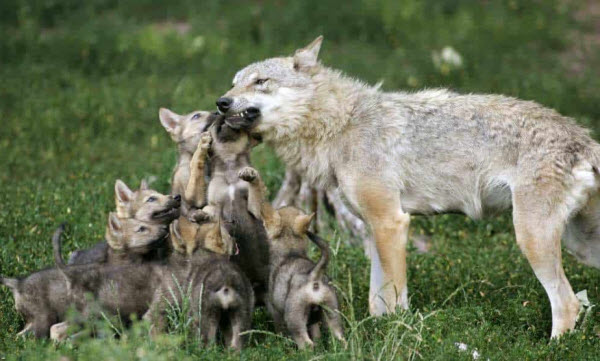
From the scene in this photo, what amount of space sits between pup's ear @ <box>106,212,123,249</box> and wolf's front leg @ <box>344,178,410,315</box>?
6.62ft

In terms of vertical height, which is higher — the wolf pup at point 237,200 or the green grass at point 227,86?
the wolf pup at point 237,200

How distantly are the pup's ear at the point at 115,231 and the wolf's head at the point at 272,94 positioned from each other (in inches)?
53.5

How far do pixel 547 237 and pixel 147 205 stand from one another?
3.45 m

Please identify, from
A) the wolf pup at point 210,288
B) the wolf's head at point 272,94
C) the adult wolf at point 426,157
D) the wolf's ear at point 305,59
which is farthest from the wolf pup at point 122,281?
the wolf's ear at point 305,59

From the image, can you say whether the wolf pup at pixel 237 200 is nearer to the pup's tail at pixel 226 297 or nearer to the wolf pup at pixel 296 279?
the wolf pup at pixel 296 279

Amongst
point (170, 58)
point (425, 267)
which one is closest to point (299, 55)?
point (425, 267)

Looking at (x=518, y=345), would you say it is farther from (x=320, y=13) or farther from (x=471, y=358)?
(x=320, y=13)

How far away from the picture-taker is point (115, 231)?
8062 millimetres

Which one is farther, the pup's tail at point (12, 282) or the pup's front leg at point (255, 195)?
the pup's front leg at point (255, 195)

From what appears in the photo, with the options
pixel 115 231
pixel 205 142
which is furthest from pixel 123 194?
pixel 205 142

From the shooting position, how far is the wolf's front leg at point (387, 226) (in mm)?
8117

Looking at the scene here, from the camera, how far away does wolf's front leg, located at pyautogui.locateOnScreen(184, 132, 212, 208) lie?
28.1 ft

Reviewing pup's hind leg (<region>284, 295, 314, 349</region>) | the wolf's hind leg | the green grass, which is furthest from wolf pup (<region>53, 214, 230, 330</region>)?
the wolf's hind leg

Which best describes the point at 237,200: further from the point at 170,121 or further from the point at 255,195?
the point at 170,121
